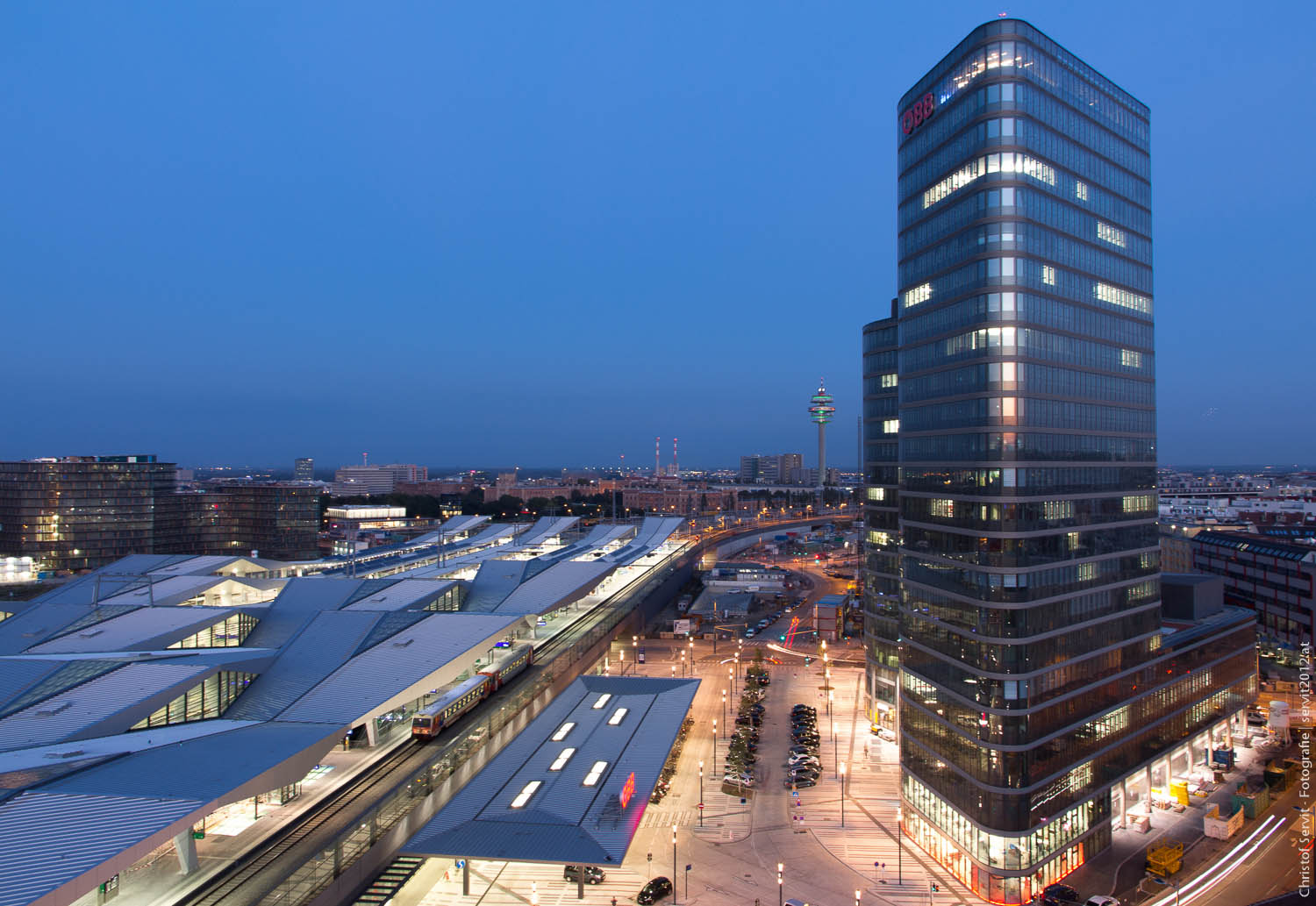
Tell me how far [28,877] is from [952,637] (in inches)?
1330

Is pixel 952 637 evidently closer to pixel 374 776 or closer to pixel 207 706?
pixel 374 776

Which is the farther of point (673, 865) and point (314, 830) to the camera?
point (673, 865)

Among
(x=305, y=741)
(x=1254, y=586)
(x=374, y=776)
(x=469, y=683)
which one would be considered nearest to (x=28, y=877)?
(x=305, y=741)

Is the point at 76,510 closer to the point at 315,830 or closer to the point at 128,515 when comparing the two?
the point at 128,515

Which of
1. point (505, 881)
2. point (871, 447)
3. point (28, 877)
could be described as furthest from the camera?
point (871, 447)

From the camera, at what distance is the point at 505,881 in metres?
31.0

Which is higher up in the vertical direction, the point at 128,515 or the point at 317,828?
the point at 128,515

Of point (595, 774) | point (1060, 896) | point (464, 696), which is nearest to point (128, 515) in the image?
point (464, 696)

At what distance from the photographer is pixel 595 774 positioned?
33719 mm

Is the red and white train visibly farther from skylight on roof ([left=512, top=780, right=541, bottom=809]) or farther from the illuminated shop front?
the illuminated shop front

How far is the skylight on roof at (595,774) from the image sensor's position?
32.8 m

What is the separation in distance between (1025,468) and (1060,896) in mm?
17628

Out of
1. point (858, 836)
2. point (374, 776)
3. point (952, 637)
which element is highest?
point (952, 637)

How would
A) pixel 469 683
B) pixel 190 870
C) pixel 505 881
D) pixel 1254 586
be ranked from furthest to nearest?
pixel 1254 586
pixel 469 683
pixel 505 881
pixel 190 870
